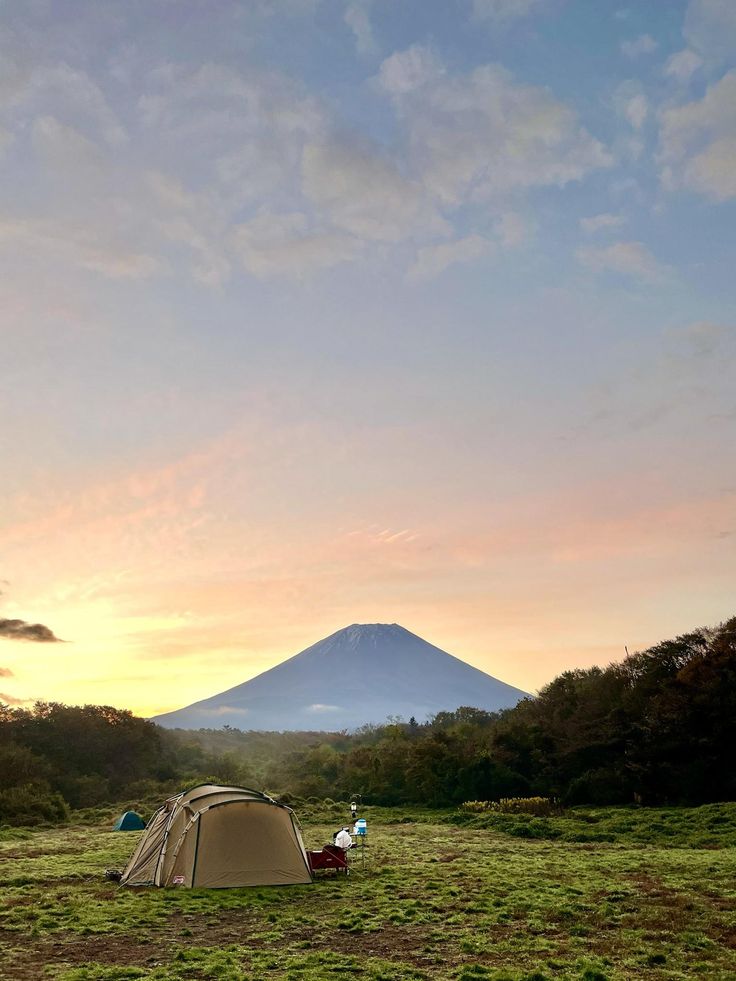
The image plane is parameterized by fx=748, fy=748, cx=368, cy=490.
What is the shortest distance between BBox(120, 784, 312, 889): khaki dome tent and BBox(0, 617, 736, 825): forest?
817 inches

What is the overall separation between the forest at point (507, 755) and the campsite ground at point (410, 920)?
11.0 metres

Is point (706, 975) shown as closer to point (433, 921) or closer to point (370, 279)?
point (433, 921)

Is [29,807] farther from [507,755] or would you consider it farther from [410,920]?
[410,920]

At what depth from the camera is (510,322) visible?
86.0 ft

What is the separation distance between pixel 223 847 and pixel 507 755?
25.8 meters

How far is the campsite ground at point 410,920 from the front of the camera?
30.2 feet

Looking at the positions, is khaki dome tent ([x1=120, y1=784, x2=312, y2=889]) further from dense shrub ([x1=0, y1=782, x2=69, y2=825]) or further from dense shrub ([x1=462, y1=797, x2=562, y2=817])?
dense shrub ([x1=0, y1=782, x2=69, y2=825])

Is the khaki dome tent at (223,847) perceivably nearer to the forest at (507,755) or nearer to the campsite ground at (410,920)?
the campsite ground at (410,920)

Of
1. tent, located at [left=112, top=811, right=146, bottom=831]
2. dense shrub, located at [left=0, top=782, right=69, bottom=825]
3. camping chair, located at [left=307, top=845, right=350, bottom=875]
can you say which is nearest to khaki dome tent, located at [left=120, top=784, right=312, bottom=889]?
camping chair, located at [left=307, top=845, right=350, bottom=875]

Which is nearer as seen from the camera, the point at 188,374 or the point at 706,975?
the point at 706,975

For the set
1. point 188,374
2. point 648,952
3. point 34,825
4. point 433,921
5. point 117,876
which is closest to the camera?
point 648,952

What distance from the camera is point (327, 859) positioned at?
16.7 metres

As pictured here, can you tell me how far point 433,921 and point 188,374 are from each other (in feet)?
62.6

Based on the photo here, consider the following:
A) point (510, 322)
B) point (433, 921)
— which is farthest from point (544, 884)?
point (510, 322)
